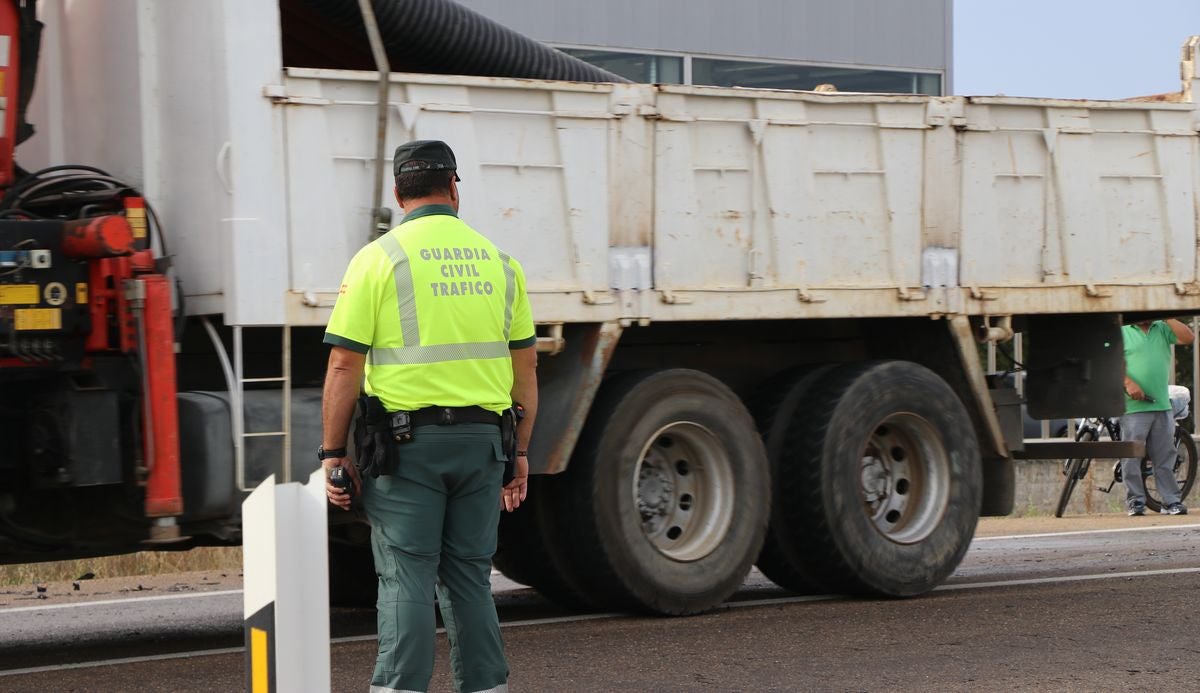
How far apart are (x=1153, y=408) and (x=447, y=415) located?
11231 millimetres

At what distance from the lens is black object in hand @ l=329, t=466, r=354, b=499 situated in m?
5.50

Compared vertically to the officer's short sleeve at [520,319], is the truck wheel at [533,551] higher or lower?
lower

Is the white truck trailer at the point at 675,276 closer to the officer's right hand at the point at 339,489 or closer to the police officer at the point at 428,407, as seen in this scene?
the officer's right hand at the point at 339,489

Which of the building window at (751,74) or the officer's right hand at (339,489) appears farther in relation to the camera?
the building window at (751,74)

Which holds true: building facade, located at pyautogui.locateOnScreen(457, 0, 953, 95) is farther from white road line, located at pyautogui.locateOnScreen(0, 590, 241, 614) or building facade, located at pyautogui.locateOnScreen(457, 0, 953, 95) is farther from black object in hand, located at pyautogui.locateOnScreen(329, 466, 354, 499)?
black object in hand, located at pyautogui.locateOnScreen(329, 466, 354, 499)

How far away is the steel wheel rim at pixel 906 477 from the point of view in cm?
975

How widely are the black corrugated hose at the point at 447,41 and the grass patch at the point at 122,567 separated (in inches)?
167

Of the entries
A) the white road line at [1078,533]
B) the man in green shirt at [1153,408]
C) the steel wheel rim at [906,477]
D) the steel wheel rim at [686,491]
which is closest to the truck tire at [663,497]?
the steel wheel rim at [686,491]

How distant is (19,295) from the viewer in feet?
23.5

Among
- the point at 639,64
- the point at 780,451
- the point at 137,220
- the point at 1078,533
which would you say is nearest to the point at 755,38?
the point at 639,64

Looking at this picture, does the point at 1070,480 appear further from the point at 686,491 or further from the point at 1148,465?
the point at 686,491

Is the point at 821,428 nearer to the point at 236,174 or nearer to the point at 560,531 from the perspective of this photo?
the point at 560,531

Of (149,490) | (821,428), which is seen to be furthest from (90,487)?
(821,428)

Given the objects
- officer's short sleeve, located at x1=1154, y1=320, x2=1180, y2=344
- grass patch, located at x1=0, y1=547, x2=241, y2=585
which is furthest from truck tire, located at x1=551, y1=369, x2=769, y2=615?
officer's short sleeve, located at x1=1154, y1=320, x2=1180, y2=344
